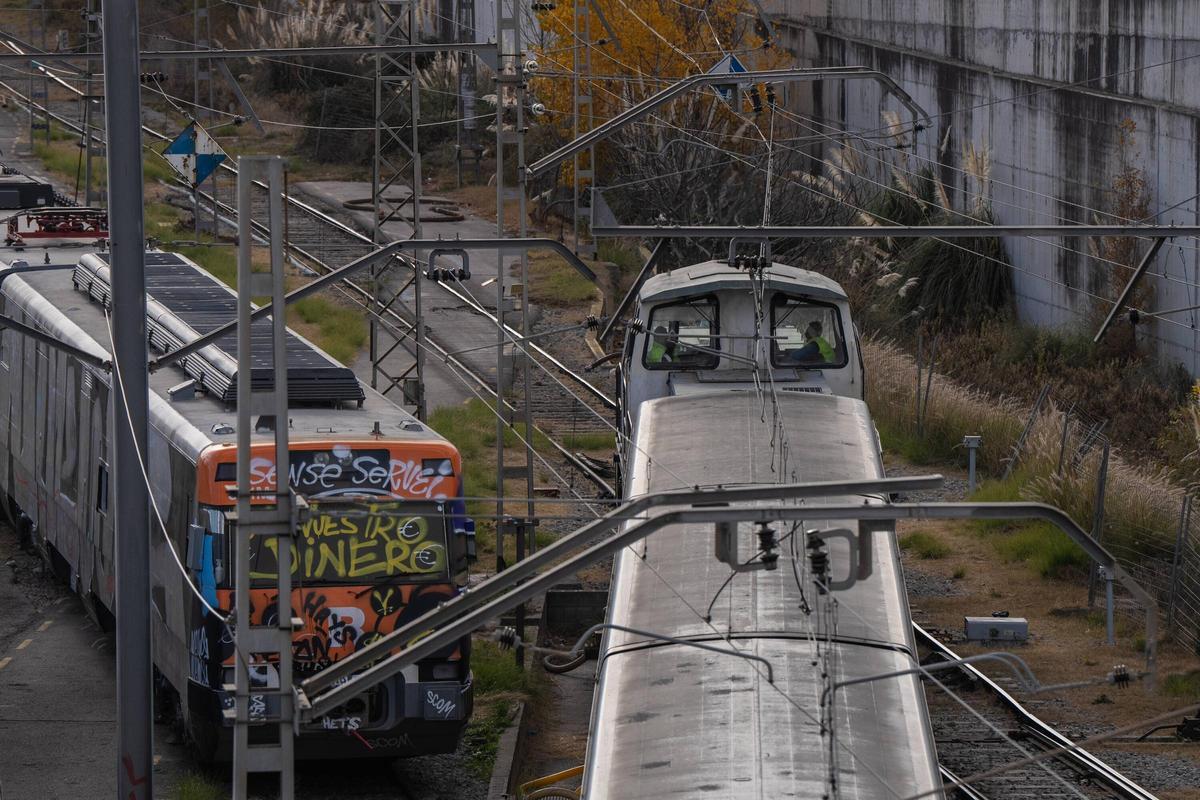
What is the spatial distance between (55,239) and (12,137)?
30.3m

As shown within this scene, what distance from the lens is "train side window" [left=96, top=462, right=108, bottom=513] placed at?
1586 centimetres

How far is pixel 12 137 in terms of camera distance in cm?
5103

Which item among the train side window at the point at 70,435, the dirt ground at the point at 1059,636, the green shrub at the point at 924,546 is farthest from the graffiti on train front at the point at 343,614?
the green shrub at the point at 924,546

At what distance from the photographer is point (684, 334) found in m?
19.5

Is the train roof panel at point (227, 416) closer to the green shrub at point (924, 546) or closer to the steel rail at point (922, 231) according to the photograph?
the steel rail at point (922, 231)

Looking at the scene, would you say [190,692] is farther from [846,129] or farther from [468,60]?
[468,60]

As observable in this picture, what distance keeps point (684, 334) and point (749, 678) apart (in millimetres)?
9477

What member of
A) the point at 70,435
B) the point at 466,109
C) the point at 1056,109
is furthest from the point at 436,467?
the point at 466,109

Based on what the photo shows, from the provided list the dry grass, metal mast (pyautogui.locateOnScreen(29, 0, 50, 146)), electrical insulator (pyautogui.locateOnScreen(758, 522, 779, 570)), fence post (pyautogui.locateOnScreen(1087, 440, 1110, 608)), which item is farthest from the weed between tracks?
metal mast (pyautogui.locateOnScreen(29, 0, 50, 146))

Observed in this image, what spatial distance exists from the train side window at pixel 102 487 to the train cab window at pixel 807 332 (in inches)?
270

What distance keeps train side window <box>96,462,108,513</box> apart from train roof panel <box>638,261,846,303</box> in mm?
6095

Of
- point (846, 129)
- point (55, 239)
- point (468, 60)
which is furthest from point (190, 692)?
point (468, 60)

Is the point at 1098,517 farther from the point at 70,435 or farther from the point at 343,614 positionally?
the point at 70,435

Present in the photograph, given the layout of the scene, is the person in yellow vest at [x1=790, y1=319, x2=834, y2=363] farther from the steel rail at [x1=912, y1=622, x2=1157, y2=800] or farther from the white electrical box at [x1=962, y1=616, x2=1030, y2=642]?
the white electrical box at [x1=962, y1=616, x2=1030, y2=642]
